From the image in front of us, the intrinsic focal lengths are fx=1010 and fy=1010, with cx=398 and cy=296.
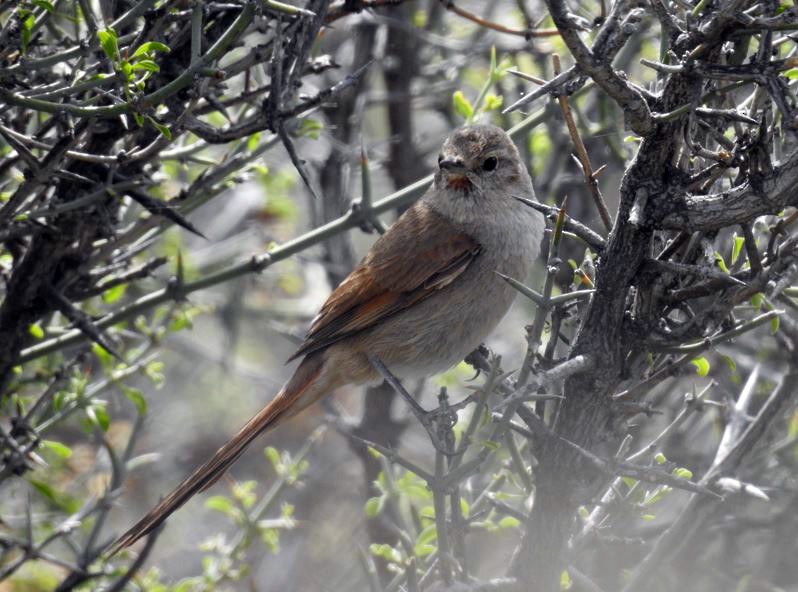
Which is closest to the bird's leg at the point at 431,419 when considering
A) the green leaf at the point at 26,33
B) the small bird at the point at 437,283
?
the small bird at the point at 437,283

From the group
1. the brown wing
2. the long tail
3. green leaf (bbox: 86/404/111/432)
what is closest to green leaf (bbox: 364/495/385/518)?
the long tail

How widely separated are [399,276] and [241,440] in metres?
1.00

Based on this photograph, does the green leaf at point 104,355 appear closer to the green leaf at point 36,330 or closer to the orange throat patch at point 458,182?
the green leaf at point 36,330

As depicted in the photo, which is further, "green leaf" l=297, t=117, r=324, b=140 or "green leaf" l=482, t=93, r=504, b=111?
"green leaf" l=482, t=93, r=504, b=111

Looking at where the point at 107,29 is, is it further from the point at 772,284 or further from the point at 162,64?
the point at 772,284

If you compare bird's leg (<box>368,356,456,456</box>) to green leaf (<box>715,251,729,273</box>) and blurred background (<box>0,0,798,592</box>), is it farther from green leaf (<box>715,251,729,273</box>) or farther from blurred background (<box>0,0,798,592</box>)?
green leaf (<box>715,251,729,273</box>)

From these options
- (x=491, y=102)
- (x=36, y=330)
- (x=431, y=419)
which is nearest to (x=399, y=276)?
(x=491, y=102)

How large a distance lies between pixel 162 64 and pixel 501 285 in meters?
1.69

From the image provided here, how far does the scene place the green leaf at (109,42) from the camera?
8.45ft

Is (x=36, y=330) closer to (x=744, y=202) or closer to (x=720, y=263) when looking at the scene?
(x=720, y=263)

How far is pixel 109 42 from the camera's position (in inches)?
102

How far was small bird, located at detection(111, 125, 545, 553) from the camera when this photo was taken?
4.30 meters

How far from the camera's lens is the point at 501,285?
4.28 metres

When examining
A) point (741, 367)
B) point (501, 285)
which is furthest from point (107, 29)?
point (741, 367)
